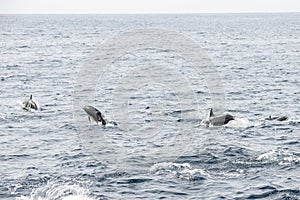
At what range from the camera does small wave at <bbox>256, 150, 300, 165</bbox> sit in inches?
1035

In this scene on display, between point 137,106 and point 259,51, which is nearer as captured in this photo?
point 137,106

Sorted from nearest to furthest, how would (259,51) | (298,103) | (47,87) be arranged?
1. (298,103)
2. (47,87)
3. (259,51)

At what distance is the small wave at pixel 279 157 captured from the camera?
26.3 m

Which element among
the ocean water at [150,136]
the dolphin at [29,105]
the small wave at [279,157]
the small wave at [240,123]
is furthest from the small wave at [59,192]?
the dolphin at [29,105]

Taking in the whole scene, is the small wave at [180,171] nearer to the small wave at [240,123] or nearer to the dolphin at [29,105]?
the small wave at [240,123]

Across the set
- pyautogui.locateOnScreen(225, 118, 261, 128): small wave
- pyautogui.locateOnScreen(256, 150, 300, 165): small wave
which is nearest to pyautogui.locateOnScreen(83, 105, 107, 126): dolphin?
pyautogui.locateOnScreen(225, 118, 261, 128): small wave

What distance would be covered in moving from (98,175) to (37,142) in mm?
8242

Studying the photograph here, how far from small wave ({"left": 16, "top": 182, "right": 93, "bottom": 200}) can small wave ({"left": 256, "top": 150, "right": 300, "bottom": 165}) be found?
987cm

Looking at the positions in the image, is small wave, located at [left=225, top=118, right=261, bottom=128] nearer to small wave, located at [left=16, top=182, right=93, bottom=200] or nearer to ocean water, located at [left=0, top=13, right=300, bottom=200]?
ocean water, located at [left=0, top=13, right=300, bottom=200]

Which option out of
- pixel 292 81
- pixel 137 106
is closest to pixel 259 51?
pixel 292 81

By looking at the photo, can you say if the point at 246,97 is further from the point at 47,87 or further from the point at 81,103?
the point at 47,87

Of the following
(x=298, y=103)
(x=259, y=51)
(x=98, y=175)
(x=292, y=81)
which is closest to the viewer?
(x=98, y=175)

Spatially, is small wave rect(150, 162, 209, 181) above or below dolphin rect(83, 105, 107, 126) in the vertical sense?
below

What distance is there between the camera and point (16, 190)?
893 inches
